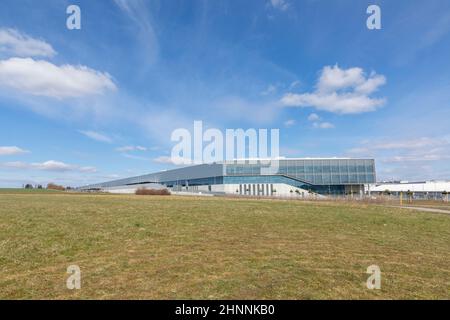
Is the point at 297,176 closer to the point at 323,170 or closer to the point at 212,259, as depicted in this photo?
the point at 323,170

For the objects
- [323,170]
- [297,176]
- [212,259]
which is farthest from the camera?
[297,176]

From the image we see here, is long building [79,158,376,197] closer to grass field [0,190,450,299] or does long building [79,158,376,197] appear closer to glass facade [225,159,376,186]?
glass facade [225,159,376,186]

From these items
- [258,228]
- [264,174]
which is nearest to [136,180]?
[264,174]

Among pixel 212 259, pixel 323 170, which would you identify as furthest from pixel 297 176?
pixel 212 259

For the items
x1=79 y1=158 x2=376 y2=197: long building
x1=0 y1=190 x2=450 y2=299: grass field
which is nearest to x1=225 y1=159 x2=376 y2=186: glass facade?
x1=79 y1=158 x2=376 y2=197: long building

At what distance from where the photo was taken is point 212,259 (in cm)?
774

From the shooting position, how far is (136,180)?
478 feet

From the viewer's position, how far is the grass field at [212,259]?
559 centimetres

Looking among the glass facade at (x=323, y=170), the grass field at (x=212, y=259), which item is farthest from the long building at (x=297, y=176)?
the grass field at (x=212, y=259)

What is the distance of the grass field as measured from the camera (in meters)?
5.59

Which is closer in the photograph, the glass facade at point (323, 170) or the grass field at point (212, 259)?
the grass field at point (212, 259)

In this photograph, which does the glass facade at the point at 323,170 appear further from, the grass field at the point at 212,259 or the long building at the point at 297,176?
the grass field at the point at 212,259

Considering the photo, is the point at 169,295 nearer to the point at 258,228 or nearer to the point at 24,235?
the point at 24,235
